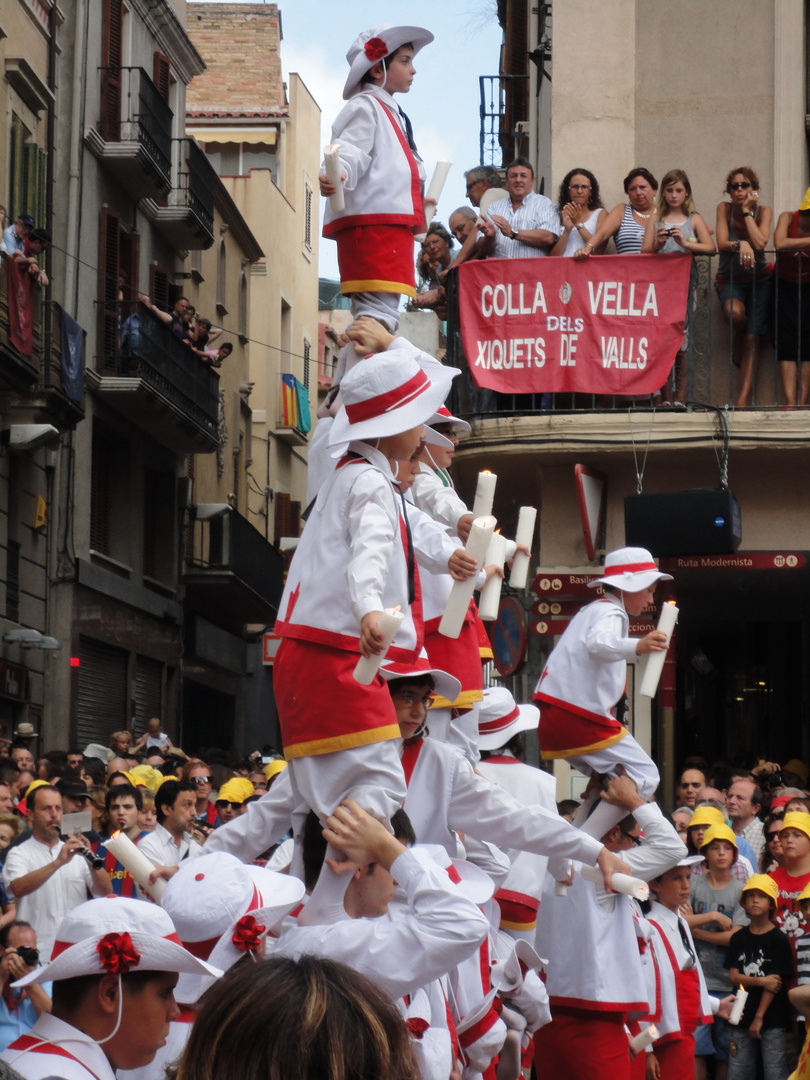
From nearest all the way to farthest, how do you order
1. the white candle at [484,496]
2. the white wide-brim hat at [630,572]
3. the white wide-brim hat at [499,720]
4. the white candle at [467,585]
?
the white candle at [467,585], the white candle at [484,496], the white wide-brim hat at [499,720], the white wide-brim hat at [630,572]

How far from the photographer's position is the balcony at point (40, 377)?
18.7 metres

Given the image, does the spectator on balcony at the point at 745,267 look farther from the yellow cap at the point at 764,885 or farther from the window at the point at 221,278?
the window at the point at 221,278

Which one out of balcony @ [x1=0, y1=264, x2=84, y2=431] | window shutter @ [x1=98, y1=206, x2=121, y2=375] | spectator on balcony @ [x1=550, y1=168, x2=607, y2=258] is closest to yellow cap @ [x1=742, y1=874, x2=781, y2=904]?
spectator on balcony @ [x1=550, y1=168, x2=607, y2=258]

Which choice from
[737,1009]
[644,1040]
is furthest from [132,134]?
[644,1040]

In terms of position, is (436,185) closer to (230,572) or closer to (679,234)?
(679,234)

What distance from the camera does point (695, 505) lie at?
12.5 meters

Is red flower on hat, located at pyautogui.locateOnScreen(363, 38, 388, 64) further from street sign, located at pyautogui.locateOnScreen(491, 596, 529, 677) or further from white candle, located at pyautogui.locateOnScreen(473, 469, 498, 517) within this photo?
street sign, located at pyautogui.locateOnScreen(491, 596, 529, 677)

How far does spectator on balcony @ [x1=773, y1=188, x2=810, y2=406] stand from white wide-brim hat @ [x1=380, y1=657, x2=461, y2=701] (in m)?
7.71

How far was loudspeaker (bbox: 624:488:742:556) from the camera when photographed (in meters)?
12.4

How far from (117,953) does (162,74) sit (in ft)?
83.6

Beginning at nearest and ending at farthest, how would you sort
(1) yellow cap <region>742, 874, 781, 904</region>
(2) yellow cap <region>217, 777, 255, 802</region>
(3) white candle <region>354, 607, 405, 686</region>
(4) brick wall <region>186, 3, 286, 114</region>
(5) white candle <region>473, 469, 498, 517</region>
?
(3) white candle <region>354, 607, 405, 686</region>, (5) white candle <region>473, 469, 498, 517</region>, (1) yellow cap <region>742, 874, 781, 904</region>, (2) yellow cap <region>217, 777, 255, 802</region>, (4) brick wall <region>186, 3, 286, 114</region>

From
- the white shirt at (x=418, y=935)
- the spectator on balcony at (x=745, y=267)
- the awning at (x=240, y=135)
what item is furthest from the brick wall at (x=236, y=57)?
the white shirt at (x=418, y=935)

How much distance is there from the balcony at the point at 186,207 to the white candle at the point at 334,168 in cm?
2013

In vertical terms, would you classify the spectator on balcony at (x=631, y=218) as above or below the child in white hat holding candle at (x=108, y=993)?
above
